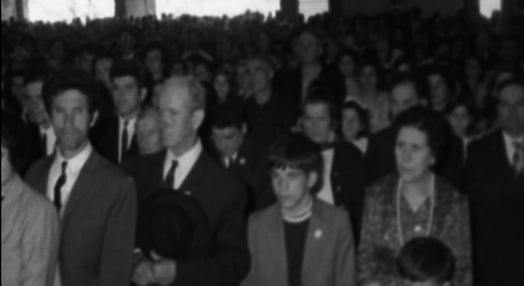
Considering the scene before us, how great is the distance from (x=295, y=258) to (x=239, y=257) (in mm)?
307

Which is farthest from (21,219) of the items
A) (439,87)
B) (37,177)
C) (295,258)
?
(439,87)

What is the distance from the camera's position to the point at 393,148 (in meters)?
6.23

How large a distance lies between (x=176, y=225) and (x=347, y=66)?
20.9 ft

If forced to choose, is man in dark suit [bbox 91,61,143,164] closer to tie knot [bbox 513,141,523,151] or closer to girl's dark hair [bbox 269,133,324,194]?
girl's dark hair [bbox 269,133,324,194]

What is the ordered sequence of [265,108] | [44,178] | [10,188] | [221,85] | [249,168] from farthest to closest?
[221,85], [265,108], [249,168], [44,178], [10,188]

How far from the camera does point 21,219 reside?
161 inches

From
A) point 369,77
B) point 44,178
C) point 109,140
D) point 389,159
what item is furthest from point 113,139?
point 369,77

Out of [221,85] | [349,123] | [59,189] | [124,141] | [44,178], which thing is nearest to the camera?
[59,189]

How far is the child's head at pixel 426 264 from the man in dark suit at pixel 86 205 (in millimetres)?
1086

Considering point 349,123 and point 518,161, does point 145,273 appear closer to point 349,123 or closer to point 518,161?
point 518,161

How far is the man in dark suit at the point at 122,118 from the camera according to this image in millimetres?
6783

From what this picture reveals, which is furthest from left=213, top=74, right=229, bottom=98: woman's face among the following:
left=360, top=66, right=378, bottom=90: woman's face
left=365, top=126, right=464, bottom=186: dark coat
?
left=365, top=126, right=464, bottom=186: dark coat

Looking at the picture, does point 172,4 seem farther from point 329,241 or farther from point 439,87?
point 329,241

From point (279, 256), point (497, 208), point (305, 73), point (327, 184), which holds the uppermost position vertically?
point (305, 73)
